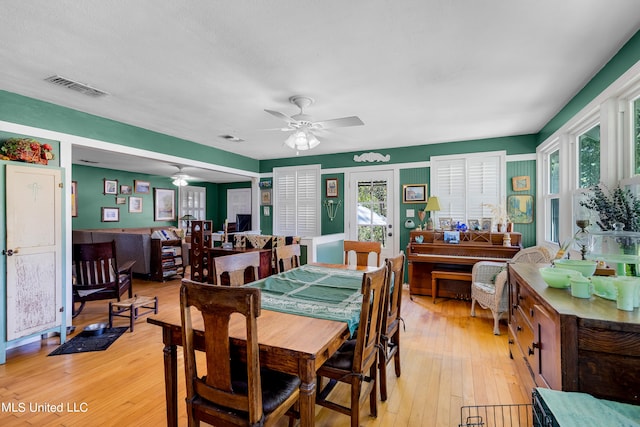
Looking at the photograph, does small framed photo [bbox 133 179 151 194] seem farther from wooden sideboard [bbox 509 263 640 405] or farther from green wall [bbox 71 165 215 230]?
wooden sideboard [bbox 509 263 640 405]

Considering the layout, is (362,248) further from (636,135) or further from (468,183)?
(468,183)

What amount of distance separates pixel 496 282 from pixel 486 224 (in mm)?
1515

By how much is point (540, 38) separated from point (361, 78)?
127 centimetres

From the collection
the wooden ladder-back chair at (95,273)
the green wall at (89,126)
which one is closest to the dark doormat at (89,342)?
the wooden ladder-back chair at (95,273)

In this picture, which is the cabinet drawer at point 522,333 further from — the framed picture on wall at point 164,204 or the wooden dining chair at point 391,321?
the framed picture on wall at point 164,204

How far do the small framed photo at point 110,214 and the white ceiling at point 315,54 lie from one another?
15.8 feet

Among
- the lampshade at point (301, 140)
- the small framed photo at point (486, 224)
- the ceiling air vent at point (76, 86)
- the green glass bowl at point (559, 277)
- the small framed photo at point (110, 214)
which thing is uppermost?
the ceiling air vent at point (76, 86)

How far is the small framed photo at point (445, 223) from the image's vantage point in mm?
4891

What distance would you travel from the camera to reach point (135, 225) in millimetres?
7980

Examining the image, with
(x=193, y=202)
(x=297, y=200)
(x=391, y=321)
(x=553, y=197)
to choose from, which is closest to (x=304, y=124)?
(x=391, y=321)

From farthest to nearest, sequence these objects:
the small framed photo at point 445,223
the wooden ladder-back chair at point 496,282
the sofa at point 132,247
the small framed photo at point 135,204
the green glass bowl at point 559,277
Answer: the small framed photo at point 135,204
the sofa at point 132,247
the small framed photo at point 445,223
the wooden ladder-back chair at point 496,282
the green glass bowl at point 559,277

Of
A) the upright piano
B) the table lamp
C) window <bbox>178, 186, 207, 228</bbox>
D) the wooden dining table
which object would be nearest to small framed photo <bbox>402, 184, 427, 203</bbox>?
the table lamp

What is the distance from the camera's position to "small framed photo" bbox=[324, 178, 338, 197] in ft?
19.3

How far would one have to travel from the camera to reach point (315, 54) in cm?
221
